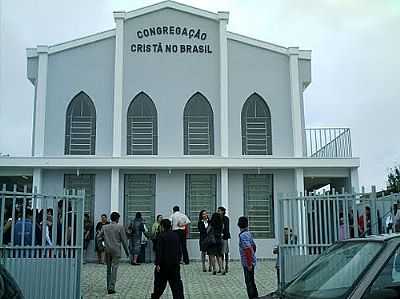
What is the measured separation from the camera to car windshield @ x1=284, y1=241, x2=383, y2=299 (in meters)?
5.05

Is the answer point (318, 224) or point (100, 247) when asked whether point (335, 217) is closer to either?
point (318, 224)

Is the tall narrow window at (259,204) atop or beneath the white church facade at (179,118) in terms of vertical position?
beneath

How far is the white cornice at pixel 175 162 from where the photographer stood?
19188mm

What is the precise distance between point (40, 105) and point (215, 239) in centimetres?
921

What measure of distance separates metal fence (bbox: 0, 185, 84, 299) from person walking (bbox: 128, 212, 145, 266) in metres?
8.52

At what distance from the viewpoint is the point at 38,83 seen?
2038 centimetres

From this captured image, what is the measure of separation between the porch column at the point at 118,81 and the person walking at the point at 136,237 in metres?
2.59

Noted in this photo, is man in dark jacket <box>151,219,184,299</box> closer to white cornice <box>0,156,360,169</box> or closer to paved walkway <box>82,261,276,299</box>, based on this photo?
paved walkway <box>82,261,276,299</box>

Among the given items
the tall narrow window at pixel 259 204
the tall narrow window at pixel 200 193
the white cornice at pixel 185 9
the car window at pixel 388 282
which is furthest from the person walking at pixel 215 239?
the car window at pixel 388 282

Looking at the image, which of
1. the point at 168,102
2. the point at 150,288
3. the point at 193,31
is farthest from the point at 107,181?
the point at 150,288

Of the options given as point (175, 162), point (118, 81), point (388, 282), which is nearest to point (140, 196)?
point (175, 162)

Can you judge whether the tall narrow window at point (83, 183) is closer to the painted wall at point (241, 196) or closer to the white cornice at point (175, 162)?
the white cornice at point (175, 162)

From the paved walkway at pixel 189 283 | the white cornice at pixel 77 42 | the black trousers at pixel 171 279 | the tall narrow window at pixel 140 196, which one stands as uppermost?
the white cornice at pixel 77 42

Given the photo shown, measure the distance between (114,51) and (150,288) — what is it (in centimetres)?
1079
